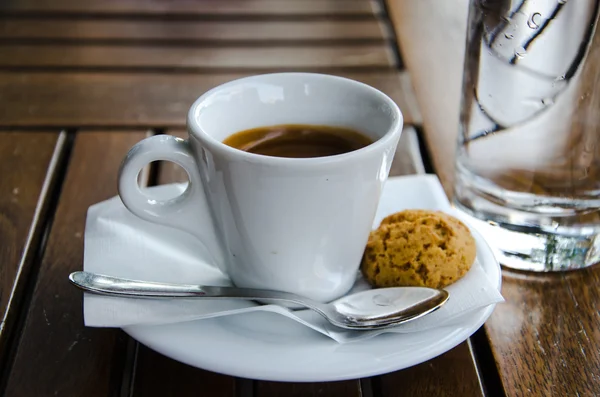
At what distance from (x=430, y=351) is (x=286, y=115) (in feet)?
0.74

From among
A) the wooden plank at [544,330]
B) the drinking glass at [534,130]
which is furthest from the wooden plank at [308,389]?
the drinking glass at [534,130]

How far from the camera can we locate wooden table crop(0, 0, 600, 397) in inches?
19.6

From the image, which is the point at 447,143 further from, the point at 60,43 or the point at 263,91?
the point at 60,43

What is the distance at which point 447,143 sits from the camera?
811 millimetres

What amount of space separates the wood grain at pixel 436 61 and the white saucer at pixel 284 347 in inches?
11.2

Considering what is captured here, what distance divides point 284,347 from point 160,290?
0.34 feet

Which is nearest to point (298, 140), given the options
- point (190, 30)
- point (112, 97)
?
point (112, 97)

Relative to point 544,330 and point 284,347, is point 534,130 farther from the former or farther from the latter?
point 284,347

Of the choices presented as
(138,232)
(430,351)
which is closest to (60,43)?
(138,232)

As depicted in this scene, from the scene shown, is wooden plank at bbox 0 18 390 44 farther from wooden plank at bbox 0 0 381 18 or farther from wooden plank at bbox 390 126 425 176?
wooden plank at bbox 390 126 425 176

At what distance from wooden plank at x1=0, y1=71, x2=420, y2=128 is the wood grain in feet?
0.08

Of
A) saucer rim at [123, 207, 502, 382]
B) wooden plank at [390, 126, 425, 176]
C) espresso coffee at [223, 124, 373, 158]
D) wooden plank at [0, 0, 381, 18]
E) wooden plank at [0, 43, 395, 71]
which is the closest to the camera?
saucer rim at [123, 207, 502, 382]

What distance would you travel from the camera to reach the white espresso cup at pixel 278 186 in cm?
47

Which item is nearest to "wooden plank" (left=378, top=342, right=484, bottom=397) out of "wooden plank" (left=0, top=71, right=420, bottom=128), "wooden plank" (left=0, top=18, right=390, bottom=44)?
"wooden plank" (left=0, top=71, right=420, bottom=128)
